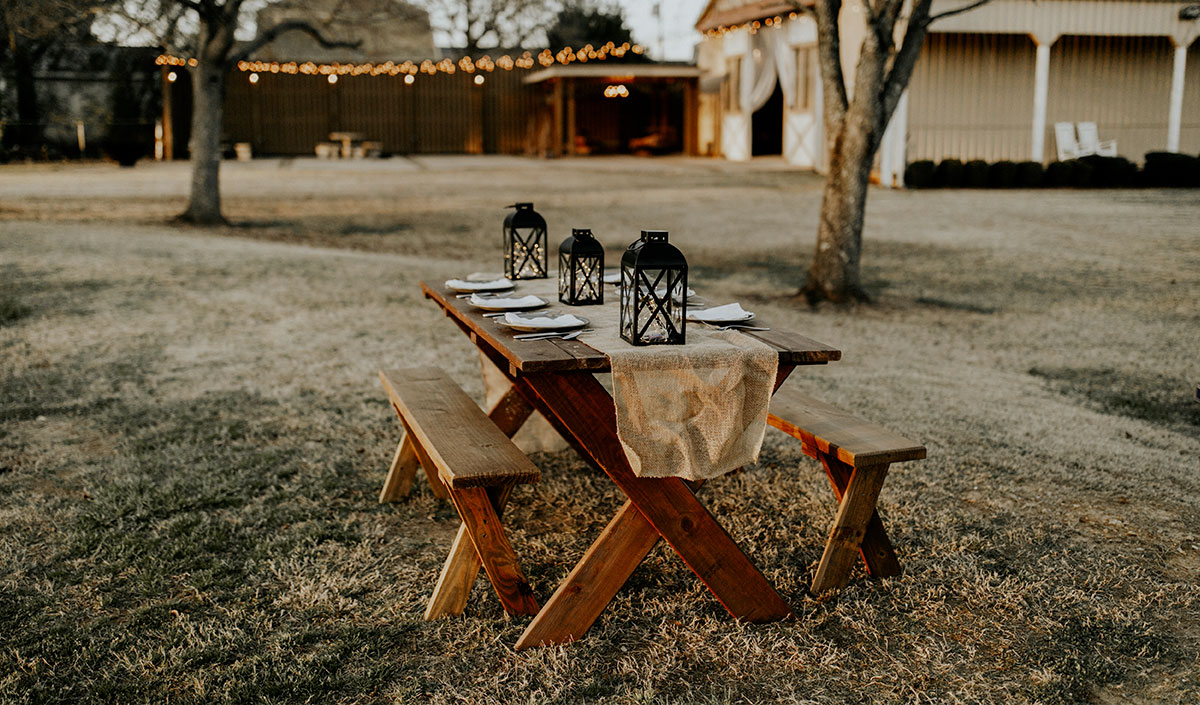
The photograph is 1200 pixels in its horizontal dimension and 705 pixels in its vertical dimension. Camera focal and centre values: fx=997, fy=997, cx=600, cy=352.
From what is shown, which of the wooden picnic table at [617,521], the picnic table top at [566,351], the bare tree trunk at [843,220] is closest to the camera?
the picnic table top at [566,351]

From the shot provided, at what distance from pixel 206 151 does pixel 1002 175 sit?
40.4ft

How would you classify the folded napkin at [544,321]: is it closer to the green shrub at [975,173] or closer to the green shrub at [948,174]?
the green shrub at [948,174]

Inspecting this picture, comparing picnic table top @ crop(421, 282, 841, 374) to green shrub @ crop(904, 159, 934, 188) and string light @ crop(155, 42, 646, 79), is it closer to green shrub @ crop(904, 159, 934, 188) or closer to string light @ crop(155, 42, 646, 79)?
green shrub @ crop(904, 159, 934, 188)

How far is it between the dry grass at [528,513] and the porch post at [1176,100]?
10.5m

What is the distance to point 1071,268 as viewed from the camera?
→ 950 cm

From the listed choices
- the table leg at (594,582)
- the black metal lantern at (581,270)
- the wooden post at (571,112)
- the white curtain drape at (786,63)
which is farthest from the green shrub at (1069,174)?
the table leg at (594,582)

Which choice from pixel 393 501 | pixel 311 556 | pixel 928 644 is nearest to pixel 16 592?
pixel 311 556

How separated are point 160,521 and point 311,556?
0.65 metres

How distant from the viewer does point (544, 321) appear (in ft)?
8.95

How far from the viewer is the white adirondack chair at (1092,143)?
17344 millimetres

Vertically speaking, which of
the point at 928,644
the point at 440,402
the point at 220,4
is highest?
the point at 220,4

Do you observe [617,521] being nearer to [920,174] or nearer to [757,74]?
[920,174]

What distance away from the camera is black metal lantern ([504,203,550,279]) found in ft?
11.7

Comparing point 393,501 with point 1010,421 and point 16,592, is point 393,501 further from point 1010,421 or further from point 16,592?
point 1010,421
